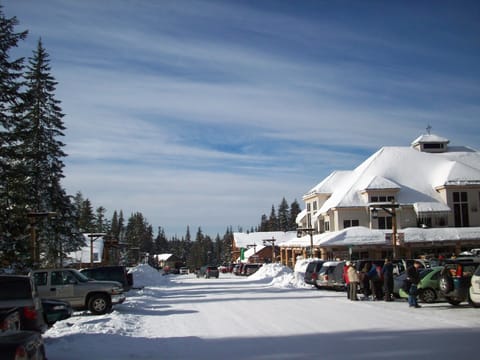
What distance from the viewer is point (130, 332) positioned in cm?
1402

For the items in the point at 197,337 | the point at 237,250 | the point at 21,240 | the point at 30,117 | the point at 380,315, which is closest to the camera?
the point at 197,337

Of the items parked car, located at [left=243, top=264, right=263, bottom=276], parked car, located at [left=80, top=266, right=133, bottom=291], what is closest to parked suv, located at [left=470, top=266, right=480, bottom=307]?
parked car, located at [left=80, top=266, right=133, bottom=291]

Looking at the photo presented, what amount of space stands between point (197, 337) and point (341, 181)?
48789mm

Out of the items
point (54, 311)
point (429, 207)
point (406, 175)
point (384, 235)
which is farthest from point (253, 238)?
point (54, 311)

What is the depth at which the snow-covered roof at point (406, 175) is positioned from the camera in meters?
50.6

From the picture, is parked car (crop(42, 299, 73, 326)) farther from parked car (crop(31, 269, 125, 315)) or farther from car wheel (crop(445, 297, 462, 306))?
car wheel (crop(445, 297, 462, 306))

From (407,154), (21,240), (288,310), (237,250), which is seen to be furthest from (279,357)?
(237,250)

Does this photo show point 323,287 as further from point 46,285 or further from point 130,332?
point 130,332

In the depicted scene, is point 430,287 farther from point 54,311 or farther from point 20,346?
point 20,346

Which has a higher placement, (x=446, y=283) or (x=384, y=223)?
(x=384, y=223)

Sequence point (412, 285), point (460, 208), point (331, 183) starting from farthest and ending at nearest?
point (331, 183) → point (460, 208) → point (412, 285)

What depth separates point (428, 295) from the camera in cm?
2048

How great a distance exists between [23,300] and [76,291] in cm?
779

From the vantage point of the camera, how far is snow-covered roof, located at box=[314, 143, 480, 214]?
50.6m
